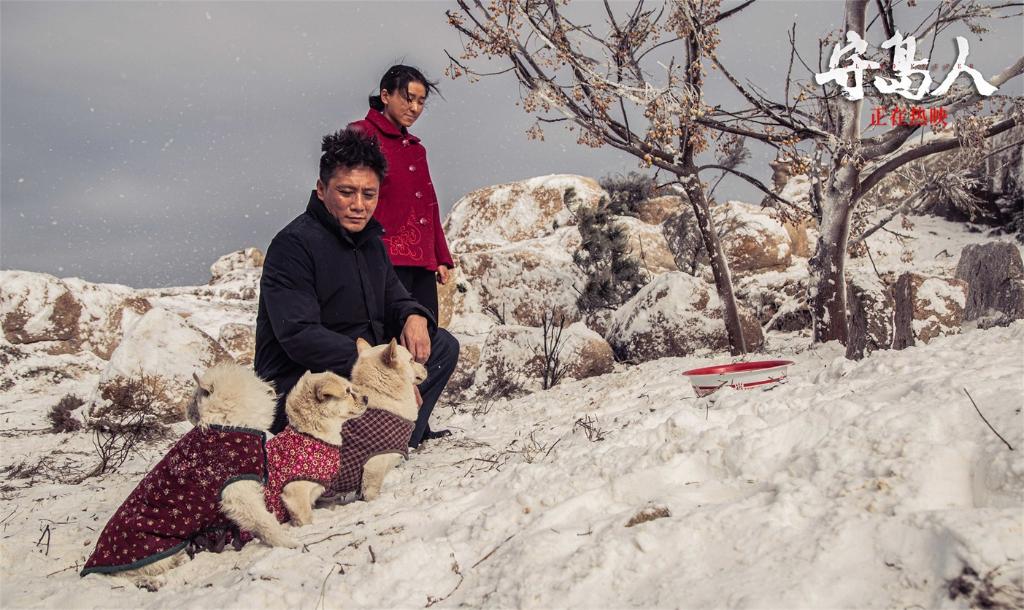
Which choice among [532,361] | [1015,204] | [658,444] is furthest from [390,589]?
[1015,204]

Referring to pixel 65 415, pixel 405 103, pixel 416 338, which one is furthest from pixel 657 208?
pixel 416 338

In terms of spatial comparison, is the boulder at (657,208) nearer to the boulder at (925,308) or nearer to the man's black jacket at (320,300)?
the boulder at (925,308)

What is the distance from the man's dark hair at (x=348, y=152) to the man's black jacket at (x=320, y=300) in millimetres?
259

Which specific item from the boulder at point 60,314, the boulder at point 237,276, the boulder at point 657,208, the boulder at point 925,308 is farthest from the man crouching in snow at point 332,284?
the boulder at point 657,208

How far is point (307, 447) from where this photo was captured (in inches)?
100

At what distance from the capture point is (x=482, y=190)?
17.7 m

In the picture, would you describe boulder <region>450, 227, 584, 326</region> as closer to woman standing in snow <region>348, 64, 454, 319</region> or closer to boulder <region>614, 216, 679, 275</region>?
boulder <region>614, 216, 679, 275</region>

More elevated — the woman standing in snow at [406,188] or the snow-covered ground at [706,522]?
the woman standing in snow at [406,188]

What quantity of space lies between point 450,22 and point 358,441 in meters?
4.26

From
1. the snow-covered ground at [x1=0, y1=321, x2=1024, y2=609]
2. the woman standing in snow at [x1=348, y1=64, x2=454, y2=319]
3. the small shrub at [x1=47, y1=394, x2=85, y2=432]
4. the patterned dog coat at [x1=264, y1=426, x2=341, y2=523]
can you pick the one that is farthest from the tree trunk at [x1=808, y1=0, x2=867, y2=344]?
the small shrub at [x1=47, y1=394, x2=85, y2=432]

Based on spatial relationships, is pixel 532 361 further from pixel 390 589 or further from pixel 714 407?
pixel 390 589

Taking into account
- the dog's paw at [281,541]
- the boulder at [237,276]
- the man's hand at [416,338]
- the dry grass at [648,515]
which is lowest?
the dog's paw at [281,541]

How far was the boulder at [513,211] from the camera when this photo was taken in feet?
→ 52.0

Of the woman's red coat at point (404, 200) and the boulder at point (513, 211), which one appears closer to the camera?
the woman's red coat at point (404, 200)
